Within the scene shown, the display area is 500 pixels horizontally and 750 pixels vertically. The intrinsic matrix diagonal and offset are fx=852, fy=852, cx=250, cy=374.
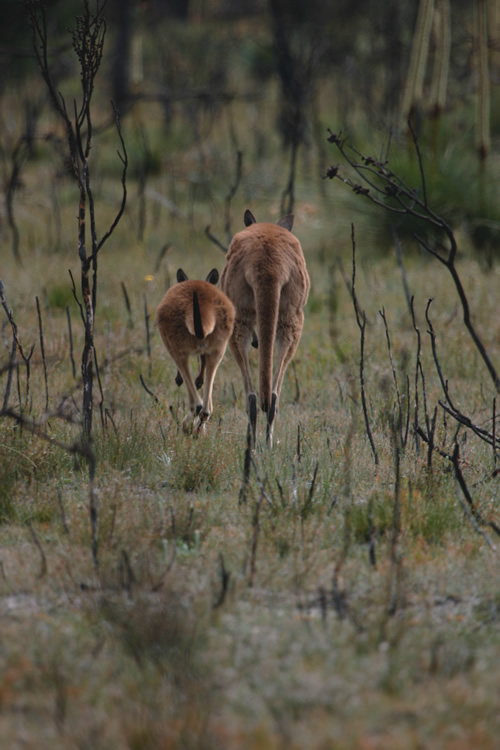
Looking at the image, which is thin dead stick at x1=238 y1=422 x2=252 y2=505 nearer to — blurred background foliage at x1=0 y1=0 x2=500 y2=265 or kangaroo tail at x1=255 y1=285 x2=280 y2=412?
kangaroo tail at x1=255 y1=285 x2=280 y2=412

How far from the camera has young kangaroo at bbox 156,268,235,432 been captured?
409 cm

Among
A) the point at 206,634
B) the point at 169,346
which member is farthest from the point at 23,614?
the point at 169,346

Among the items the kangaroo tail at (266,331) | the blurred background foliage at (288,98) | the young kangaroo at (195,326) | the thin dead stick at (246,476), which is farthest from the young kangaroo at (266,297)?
the blurred background foliage at (288,98)

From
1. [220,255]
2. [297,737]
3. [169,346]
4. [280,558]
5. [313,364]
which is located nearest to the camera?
[297,737]

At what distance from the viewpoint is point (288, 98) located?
1088 cm

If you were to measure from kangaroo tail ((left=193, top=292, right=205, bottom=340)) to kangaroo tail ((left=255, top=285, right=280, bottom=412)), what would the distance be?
0.64m

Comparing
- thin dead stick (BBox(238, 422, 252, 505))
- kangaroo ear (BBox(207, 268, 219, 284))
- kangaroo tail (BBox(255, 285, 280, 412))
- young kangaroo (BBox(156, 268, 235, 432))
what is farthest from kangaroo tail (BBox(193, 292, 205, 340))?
kangaroo ear (BBox(207, 268, 219, 284))

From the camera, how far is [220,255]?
9453mm

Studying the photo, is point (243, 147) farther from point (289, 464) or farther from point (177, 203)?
point (289, 464)

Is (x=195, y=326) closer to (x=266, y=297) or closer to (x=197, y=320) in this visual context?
(x=197, y=320)

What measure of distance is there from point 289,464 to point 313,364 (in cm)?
220

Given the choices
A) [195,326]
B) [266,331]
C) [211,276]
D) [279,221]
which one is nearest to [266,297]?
[266,331]

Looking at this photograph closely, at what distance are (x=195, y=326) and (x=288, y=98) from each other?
768 cm

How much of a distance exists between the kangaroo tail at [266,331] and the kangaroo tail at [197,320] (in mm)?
642
